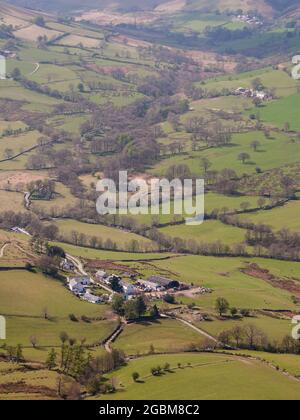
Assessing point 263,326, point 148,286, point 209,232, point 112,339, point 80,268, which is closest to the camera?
point 112,339

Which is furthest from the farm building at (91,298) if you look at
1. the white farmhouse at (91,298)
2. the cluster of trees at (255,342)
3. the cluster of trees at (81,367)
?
the cluster of trees at (255,342)

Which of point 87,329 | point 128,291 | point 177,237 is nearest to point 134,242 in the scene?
point 177,237

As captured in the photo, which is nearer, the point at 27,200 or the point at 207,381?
the point at 207,381

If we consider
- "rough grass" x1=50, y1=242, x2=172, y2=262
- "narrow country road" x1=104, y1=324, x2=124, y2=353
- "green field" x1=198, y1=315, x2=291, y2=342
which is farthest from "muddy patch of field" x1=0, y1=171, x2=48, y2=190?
"green field" x1=198, y1=315, x2=291, y2=342

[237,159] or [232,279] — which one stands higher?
[237,159]

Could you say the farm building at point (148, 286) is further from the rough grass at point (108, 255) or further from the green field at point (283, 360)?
the green field at point (283, 360)

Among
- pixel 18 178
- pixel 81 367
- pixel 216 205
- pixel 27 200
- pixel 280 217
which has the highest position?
pixel 18 178

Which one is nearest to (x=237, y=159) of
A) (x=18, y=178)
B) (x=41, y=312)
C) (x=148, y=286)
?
(x=18, y=178)

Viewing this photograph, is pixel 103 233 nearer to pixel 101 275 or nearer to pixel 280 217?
pixel 101 275

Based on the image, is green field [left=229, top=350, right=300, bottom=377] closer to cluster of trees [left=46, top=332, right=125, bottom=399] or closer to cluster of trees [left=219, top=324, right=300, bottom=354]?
cluster of trees [left=219, top=324, right=300, bottom=354]
